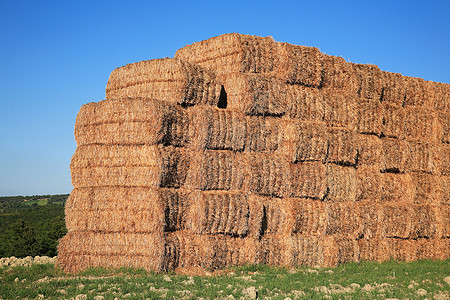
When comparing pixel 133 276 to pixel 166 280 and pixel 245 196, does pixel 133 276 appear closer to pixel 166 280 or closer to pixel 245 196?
pixel 166 280

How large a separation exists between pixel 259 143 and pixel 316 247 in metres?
3.62

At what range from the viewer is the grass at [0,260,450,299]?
37.7 feet

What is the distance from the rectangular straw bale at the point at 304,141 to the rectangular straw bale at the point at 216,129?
1.41 metres

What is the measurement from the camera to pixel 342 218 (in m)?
16.8

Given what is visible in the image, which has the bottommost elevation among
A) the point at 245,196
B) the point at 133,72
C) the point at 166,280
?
the point at 166,280

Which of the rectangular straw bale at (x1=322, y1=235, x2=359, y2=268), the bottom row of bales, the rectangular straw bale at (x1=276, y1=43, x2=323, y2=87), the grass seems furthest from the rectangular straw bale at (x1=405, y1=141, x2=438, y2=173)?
the rectangular straw bale at (x1=276, y1=43, x2=323, y2=87)

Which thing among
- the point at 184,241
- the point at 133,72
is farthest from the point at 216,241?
the point at 133,72

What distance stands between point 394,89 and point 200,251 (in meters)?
9.45

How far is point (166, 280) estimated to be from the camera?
12766 mm

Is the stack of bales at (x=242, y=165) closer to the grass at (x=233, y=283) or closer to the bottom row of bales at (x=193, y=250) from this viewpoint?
the bottom row of bales at (x=193, y=250)

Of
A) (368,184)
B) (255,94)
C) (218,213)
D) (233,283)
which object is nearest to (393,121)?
(368,184)

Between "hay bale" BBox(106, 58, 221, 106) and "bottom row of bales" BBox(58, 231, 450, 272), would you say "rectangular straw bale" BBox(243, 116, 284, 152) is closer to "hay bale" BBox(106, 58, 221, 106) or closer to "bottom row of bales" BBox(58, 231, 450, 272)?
"hay bale" BBox(106, 58, 221, 106)

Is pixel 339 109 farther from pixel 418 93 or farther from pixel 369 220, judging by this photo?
pixel 418 93

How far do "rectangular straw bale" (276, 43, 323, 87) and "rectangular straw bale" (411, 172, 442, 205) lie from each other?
209 inches
